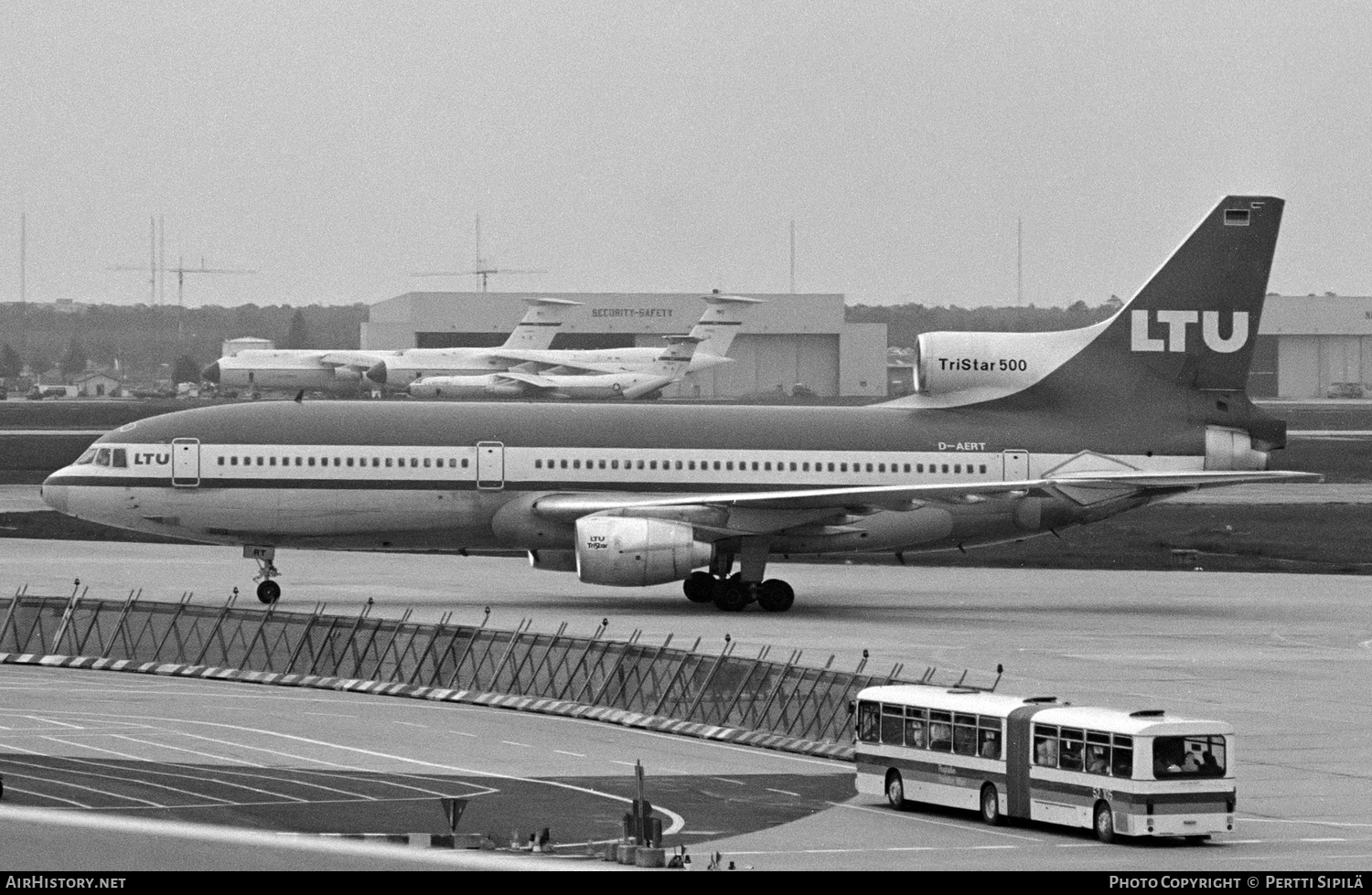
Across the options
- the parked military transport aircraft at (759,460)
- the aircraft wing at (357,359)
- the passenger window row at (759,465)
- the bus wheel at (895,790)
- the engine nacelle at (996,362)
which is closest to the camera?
the bus wheel at (895,790)

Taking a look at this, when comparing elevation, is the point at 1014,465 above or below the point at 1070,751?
above

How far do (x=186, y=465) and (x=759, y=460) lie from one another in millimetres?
14172

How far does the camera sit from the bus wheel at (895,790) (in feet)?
88.1

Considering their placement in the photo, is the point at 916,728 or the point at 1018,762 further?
the point at 916,728

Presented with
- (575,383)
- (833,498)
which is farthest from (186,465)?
(575,383)

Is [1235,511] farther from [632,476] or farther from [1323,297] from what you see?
[1323,297]

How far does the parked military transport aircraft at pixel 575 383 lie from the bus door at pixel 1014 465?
8936 cm

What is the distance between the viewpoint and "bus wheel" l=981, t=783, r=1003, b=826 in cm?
2573

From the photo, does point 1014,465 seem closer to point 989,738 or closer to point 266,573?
point 266,573

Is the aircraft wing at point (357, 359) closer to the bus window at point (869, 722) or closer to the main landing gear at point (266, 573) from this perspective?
the main landing gear at point (266, 573)

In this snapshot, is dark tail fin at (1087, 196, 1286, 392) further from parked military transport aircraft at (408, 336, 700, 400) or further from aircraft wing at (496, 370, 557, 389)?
aircraft wing at (496, 370, 557, 389)

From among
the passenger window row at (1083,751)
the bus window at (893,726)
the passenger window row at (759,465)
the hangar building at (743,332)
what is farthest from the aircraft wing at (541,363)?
Answer: the passenger window row at (1083,751)

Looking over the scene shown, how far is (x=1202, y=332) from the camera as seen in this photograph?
5138cm
